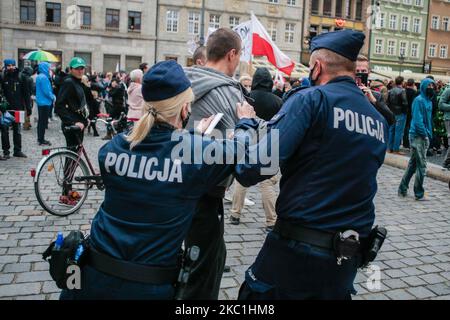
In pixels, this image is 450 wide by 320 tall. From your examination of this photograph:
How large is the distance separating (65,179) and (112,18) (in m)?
38.8

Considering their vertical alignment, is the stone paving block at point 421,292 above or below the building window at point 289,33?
below

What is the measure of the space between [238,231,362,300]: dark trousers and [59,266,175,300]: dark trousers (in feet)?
1.65

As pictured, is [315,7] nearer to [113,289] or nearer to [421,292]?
[421,292]

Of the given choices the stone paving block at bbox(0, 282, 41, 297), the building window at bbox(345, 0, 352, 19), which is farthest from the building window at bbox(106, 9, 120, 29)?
the stone paving block at bbox(0, 282, 41, 297)

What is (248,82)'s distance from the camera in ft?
29.1

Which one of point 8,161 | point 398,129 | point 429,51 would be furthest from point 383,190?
Answer: point 429,51

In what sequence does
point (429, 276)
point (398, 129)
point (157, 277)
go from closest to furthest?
point (157, 277) → point (429, 276) → point (398, 129)

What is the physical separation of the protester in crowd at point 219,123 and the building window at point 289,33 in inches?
1834

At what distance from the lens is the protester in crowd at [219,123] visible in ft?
9.45

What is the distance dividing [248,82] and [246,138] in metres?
6.59

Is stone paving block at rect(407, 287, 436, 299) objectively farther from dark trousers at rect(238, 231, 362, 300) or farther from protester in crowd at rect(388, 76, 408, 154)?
protester in crowd at rect(388, 76, 408, 154)

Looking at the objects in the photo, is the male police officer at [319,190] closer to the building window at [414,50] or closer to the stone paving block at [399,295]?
the stone paving block at [399,295]

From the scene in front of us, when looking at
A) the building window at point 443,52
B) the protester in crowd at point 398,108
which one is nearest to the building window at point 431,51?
the building window at point 443,52
